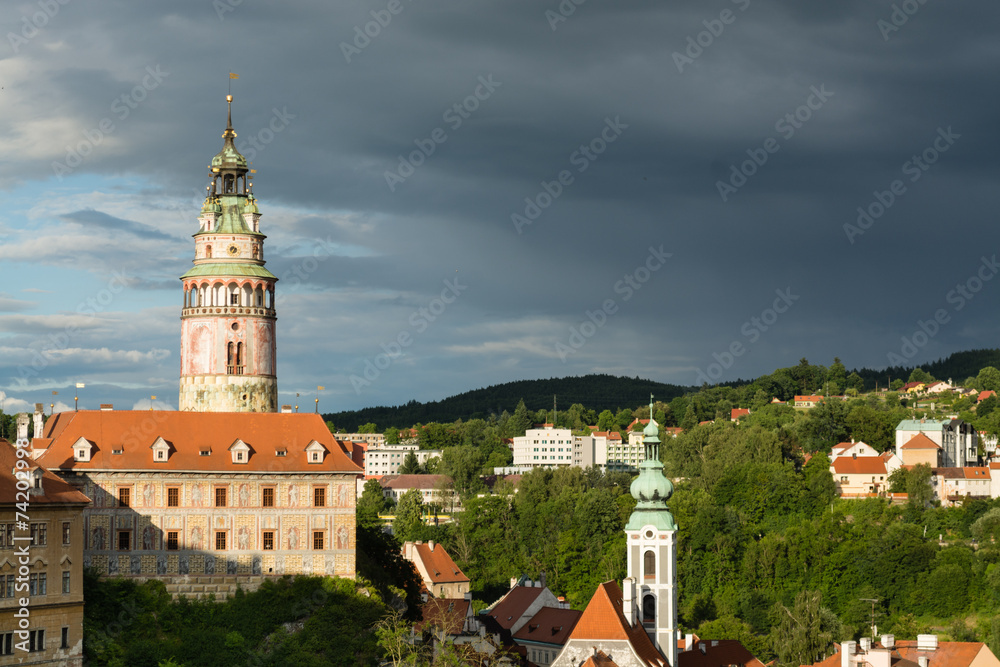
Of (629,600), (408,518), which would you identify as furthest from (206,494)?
(408,518)

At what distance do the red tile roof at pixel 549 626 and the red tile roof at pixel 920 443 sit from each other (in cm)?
5594

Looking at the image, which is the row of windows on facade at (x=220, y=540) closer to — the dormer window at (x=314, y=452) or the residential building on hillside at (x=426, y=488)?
the dormer window at (x=314, y=452)

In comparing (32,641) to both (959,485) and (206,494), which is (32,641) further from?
(959,485)

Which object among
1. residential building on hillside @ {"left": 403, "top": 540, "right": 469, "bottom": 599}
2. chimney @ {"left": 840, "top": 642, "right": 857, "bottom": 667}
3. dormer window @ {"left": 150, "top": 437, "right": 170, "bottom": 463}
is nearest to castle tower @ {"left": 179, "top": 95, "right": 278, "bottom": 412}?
dormer window @ {"left": 150, "top": 437, "right": 170, "bottom": 463}

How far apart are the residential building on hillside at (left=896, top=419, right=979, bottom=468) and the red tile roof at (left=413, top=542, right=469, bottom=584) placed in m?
52.9

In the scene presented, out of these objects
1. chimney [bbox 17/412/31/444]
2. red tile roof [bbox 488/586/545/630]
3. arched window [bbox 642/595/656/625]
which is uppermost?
chimney [bbox 17/412/31/444]

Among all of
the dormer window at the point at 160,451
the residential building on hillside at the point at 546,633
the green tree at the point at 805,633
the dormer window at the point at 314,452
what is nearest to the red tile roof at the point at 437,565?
the residential building on hillside at the point at 546,633

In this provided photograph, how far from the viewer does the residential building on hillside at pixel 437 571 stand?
110688 mm

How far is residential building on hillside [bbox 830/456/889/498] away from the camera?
136 m

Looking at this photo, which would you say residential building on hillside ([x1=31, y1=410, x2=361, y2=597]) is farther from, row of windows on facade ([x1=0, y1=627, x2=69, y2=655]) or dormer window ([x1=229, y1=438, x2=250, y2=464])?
row of windows on facade ([x1=0, y1=627, x2=69, y2=655])

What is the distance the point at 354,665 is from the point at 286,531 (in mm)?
7168

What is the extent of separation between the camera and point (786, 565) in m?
120

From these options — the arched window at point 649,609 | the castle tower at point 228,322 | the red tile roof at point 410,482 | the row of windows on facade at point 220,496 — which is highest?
the castle tower at point 228,322

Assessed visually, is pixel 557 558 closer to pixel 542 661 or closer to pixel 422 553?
pixel 422 553
